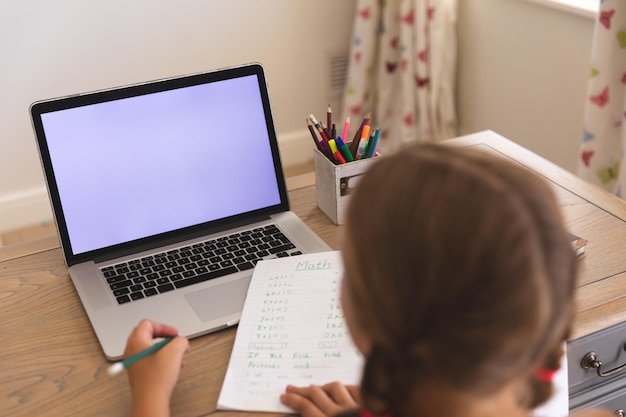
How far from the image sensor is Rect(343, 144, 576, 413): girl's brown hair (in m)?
0.54

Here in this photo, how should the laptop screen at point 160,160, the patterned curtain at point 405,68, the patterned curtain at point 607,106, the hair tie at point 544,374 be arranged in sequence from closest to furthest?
the hair tie at point 544,374, the laptop screen at point 160,160, the patterned curtain at point 607,106, the patterned curtain at point 405,68

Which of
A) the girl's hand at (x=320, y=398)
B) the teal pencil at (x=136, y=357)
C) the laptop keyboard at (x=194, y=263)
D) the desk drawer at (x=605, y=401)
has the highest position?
the teal pencil at (x=136, y=357)

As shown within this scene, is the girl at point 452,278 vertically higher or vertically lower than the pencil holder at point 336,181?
higher

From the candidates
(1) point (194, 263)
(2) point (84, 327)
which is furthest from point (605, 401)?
(2) point (84, 327)

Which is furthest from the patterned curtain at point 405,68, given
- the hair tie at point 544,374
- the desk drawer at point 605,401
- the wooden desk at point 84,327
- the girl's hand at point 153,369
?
the hair tie at point 544,374

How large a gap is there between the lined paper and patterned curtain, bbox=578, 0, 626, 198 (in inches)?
46.5

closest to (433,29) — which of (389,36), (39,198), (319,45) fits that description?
(389,36)

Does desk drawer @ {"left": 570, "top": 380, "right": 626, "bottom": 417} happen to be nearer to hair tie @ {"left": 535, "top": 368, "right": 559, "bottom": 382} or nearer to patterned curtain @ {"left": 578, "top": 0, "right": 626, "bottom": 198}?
hair tie @ {"left": 535, "top": 368, "right": 559, "bottom": 382}

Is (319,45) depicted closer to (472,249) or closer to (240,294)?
(240,294)

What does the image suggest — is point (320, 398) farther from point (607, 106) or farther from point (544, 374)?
point (607, 106)

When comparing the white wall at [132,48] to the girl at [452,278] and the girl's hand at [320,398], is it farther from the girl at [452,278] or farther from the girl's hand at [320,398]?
the girl at [452,278]

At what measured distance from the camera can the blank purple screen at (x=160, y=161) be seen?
1.11 m

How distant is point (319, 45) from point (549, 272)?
2.42 meters

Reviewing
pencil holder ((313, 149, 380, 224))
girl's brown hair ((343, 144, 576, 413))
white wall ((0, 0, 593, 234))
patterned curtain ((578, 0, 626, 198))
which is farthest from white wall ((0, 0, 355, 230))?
girl's brown hair ((343, 144, 576, 413))
